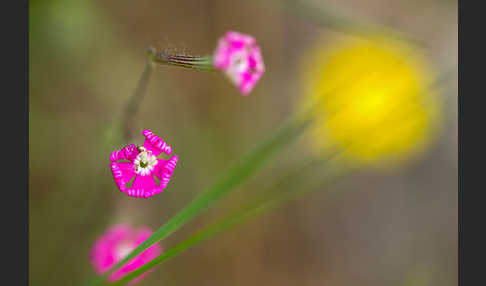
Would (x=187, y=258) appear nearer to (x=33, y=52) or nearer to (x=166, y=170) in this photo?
(x=33, y=52)

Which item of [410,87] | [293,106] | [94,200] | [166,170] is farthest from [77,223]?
[410,87]

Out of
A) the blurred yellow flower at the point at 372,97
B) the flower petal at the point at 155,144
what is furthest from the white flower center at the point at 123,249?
the blurred yellow flower at the point at 372,97

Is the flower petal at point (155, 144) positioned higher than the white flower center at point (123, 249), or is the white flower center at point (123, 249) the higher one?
the flower petal at point (155, 144)

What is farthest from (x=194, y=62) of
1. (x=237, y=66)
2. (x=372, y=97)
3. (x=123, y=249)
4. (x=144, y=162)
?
(x=372, y=97)

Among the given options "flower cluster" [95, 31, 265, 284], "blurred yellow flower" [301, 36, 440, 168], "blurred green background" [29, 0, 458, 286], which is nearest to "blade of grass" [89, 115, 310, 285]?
"flower cluster" [95, 31, 265, 284]

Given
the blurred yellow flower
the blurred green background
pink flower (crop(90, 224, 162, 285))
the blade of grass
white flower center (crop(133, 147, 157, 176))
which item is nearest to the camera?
the blade of grass

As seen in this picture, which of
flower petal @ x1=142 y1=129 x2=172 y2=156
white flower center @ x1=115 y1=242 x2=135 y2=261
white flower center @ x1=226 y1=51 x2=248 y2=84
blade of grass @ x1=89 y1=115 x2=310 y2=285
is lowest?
white flower center @ x1=115 y1=242 x2=135 y2=261

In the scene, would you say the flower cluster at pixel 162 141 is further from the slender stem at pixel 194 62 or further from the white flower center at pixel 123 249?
the white flower center at pixel 123 249

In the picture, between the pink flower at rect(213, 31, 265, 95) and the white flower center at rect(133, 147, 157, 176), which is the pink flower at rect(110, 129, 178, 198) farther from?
the pink flower at rect(213, 31, 265, 95)
